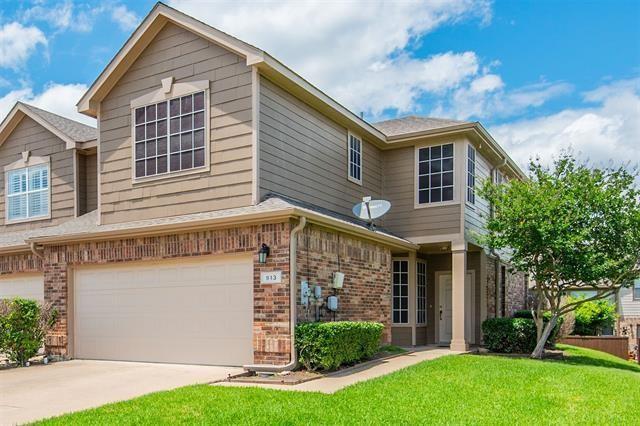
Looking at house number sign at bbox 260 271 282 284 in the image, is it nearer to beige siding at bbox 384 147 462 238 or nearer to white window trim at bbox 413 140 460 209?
beige siding at bbox 384 147 462 238

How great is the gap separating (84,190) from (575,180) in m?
12.3

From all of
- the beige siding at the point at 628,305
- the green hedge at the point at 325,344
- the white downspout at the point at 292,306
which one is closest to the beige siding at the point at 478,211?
the green hedge at the point at 325,344

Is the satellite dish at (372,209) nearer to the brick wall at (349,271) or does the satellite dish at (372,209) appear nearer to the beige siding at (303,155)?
the brick wall at (349,271)

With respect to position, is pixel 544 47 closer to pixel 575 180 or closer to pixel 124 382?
pixel 575 180

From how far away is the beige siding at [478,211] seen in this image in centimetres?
1454

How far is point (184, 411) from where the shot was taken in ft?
22.9

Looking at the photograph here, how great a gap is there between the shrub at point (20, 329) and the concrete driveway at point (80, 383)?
1.75 ft

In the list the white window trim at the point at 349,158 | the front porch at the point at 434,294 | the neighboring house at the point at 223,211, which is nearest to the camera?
the neighboring house at the point at 223,211

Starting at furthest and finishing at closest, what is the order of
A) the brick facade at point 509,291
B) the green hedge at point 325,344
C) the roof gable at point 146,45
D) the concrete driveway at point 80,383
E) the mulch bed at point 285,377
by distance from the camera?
the brick facade at point 509,291 → the roof gable at point 146,45 → the green hedge at point 325,344 → the mulch bed at point 285,377 → the concrete driveway at point 80,383

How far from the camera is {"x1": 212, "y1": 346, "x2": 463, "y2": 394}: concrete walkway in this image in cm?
853

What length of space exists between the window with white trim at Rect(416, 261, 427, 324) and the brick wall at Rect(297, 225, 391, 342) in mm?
2815

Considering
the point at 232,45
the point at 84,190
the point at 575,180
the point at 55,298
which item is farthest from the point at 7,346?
the point at 575,180

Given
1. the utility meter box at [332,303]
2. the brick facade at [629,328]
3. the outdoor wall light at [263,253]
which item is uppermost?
the outdoor wall light at [263,253]

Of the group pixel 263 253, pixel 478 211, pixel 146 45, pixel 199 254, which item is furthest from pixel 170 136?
pixel 478 211
